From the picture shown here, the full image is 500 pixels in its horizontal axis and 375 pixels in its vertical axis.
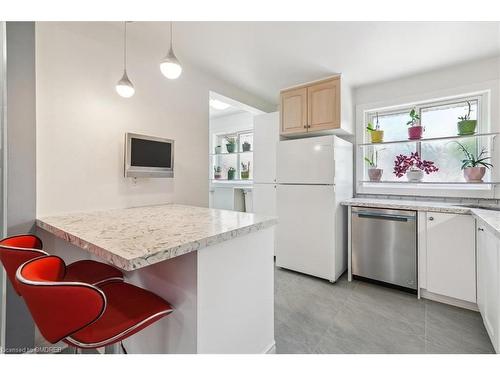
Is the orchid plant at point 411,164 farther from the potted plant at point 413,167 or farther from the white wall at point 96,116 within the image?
the white wall at point 96,116

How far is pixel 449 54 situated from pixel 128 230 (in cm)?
316

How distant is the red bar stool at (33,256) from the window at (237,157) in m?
3.18

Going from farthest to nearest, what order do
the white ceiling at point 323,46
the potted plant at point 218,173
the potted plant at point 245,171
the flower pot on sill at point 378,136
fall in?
the potted plant at point 218,173, the potted plant at point 245,171, the flower pot on sill at point 378,136, the white ceiling at point 323,46

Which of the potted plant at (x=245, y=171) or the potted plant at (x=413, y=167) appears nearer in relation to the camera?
the potted plant at (x=413, y=167)

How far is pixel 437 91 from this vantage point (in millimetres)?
2656

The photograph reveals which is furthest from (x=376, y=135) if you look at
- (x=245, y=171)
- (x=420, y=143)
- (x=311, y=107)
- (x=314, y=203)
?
(x=245, y=171)

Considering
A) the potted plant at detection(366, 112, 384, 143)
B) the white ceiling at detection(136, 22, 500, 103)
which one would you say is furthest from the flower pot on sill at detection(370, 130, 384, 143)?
the white ceiling at detection(136, 22, 500, 103)

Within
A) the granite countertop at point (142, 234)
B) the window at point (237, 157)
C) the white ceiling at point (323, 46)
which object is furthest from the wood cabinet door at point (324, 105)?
the granite countertop at point (142, 234)

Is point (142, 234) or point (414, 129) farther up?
point (414, 129)

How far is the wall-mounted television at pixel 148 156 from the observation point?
1.94m

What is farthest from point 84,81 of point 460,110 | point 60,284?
point 460,110

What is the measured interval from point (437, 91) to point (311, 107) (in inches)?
53.9

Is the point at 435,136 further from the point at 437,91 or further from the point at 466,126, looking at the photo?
the point at 437,91

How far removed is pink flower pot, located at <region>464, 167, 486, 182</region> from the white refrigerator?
44.2 inches
